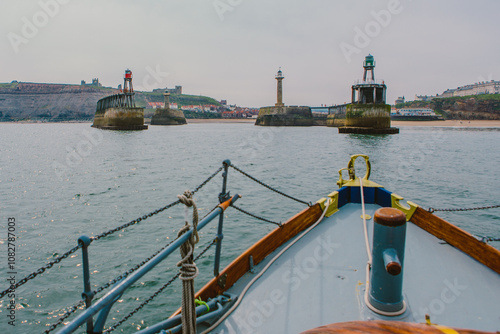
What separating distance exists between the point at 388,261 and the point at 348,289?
1.01 metres

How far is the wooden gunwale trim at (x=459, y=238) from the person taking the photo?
372 cm

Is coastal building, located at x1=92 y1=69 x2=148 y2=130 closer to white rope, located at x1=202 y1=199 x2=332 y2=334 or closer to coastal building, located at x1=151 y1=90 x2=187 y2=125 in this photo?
coastal building, located at x1=151 y1=90 x2=187 y2=125

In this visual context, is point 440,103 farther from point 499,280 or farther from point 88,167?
point 499,280

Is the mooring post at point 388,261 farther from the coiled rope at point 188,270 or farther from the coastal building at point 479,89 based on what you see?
the coastal building at point 479,89

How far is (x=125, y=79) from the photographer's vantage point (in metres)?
81.1

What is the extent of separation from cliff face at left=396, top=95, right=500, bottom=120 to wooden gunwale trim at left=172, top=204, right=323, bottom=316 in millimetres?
125856

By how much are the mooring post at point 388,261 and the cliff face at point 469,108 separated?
12768 cm

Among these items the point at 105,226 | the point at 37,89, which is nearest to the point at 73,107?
the point at 37,89

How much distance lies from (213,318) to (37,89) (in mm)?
234968

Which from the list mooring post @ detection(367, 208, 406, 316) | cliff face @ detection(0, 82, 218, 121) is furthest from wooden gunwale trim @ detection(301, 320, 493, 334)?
cliff face @ detection(0, 82, 218, 121)

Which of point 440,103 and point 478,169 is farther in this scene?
point 440,103

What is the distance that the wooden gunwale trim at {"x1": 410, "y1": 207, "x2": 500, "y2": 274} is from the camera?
147 inches

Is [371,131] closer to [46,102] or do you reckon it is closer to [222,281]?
[222,281]

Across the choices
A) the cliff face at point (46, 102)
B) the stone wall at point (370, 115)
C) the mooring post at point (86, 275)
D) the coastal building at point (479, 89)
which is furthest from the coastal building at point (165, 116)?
the coastal building at point (479, 89)
